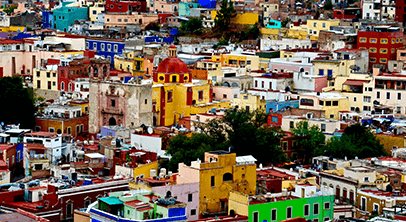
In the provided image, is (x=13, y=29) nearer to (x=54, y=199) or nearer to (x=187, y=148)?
(x=187, y=148)

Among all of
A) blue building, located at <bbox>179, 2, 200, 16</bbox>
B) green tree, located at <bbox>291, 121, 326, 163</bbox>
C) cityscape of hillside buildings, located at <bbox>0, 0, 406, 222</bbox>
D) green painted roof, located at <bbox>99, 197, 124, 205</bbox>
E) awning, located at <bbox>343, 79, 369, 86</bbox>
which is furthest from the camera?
blue building, located at <bbox>179, 2, 200, 16</bbox>

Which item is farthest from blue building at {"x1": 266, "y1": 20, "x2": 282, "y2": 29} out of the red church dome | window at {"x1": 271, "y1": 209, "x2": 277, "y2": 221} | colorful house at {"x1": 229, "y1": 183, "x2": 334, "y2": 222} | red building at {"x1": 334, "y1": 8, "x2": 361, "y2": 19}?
window at {"x1": 271, "y1": 209, "x2": 277, "y2": 221}

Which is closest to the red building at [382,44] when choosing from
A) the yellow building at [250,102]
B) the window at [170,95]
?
the yellow building at [250,102]

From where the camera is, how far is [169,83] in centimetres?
7762

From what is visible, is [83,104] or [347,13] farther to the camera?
[347,13]

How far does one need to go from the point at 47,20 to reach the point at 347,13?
36283mm

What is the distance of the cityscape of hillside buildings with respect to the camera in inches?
2013

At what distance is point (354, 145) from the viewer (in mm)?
64375

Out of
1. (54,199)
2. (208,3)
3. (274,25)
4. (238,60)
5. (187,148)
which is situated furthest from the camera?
(208,3)

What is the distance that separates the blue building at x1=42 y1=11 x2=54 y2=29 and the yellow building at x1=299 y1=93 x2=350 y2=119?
52422mm

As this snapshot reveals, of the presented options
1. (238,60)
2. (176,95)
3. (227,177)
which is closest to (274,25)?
(238,60)

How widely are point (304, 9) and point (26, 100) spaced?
147 ft

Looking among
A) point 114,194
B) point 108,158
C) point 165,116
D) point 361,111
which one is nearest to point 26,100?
point 165,116

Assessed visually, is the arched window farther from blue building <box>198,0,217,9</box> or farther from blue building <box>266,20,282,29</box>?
blue building <box>198,0,217,9</box>
